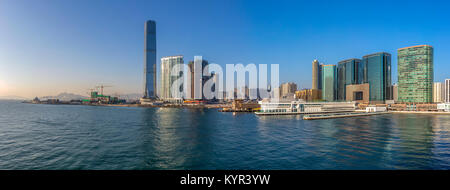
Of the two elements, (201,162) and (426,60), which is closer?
(201,162)

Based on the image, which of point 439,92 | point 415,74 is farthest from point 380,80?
point 439,92

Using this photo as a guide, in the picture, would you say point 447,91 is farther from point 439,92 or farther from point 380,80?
point 380,80

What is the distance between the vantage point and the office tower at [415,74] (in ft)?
485

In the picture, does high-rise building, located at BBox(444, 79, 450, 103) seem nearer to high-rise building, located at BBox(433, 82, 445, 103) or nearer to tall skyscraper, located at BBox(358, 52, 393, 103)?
high-rise building, located at BBox(433, 82, 445, 103)

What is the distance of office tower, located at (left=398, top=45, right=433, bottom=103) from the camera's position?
147750 mm

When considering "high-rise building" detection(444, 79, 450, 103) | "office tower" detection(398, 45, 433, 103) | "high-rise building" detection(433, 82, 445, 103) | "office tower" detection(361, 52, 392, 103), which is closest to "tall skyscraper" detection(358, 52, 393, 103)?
"office tower" detection(361, 52, 392, 103)

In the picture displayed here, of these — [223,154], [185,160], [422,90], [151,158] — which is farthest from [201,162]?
[422,90]

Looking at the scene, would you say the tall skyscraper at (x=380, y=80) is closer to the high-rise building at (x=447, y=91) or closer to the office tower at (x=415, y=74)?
the office tower at (x=415, y=74)

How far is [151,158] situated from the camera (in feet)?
67.9

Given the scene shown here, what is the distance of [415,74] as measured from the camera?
503 ft
